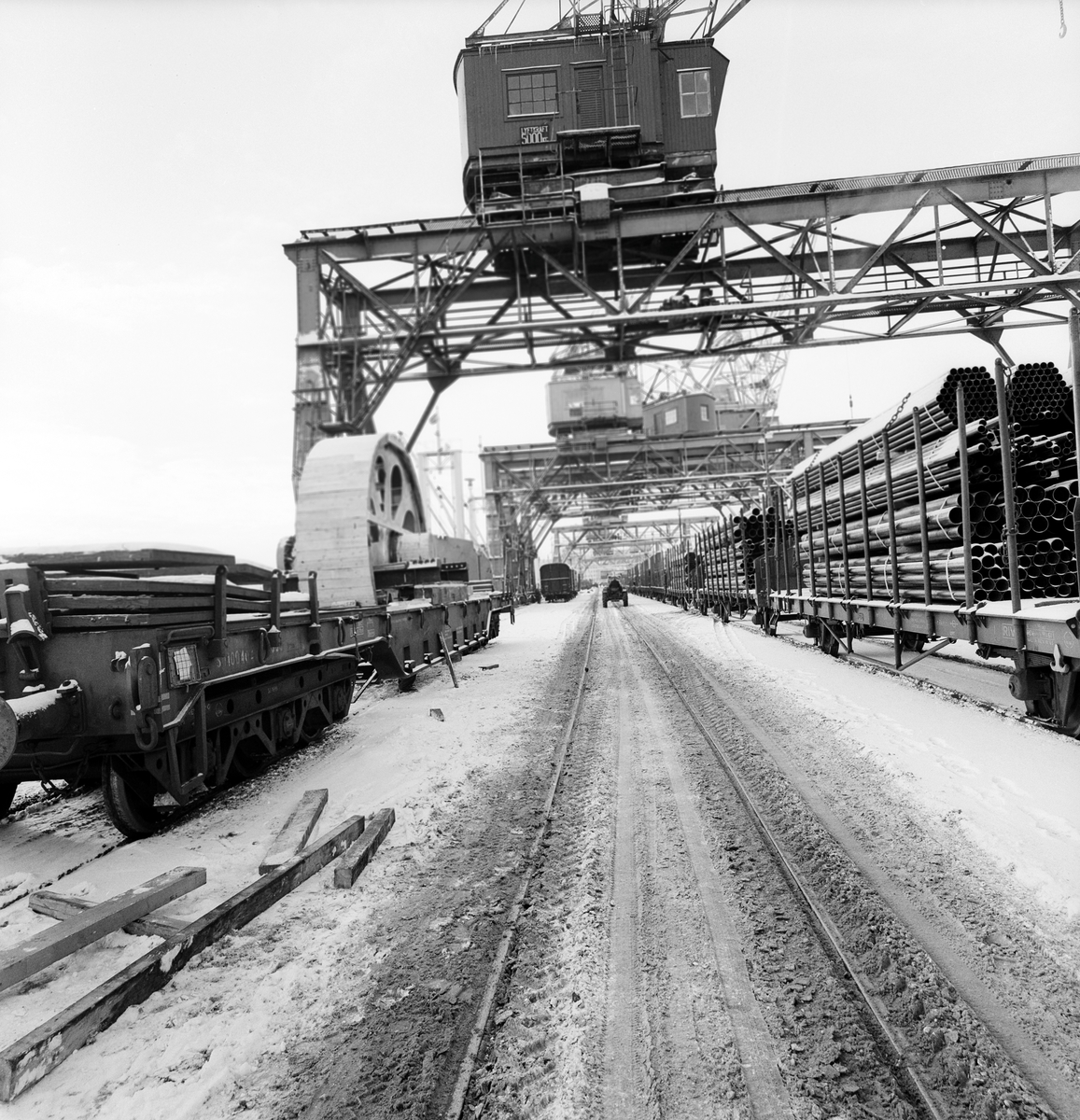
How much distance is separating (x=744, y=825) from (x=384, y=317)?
11012mm

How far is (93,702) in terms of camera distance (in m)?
3.91

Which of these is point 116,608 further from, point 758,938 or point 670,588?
point 670,588

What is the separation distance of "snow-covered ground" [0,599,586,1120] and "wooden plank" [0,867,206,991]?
0.11m

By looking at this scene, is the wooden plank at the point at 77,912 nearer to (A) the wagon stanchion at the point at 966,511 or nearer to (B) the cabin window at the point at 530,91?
(A) the wagon stanchion at the point at 966,511

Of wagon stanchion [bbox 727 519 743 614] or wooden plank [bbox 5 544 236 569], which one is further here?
wagon stanchion [bbox 727 519 743 614]

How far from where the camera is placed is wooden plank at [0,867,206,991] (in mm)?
2723

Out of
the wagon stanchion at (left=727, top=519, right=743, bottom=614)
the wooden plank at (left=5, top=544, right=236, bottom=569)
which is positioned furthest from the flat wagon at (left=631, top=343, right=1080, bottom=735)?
the wagon stanchion at (left=727, top=519, right=743, bottom=614)

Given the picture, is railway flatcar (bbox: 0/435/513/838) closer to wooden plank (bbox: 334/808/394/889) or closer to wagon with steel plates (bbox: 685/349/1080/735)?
wooden plank (bbox: 334/808/394/889)

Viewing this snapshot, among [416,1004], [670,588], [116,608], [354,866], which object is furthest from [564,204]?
[670,588]

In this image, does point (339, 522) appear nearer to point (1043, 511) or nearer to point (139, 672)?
point (139, 672)

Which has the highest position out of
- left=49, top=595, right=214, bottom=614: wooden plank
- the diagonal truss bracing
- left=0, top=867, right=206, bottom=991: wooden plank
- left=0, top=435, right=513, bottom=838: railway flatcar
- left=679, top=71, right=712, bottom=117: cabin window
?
left=679, top=71, right=712, bottom=117: cabin window

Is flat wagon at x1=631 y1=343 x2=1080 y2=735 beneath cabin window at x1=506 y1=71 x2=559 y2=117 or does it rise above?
beneath

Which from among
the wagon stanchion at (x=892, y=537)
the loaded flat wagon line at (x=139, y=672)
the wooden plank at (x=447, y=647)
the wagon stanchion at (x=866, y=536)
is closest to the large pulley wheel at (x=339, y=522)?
the wooden plank at (x=447, y=647)

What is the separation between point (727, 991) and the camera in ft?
8.80
